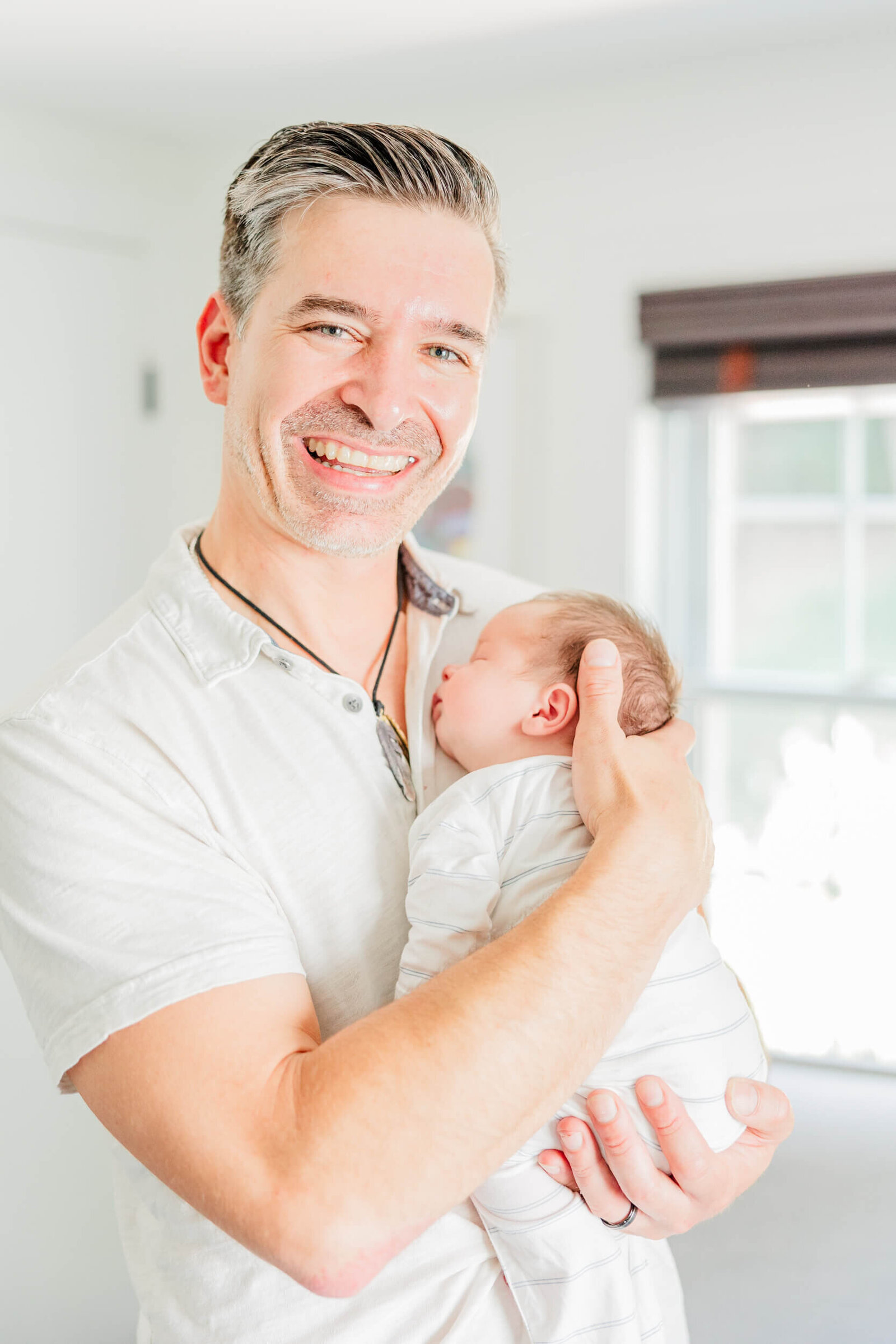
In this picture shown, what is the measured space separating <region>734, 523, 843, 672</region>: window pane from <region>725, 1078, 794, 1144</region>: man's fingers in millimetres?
2380

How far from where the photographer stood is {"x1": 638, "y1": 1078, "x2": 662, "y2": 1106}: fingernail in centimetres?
99

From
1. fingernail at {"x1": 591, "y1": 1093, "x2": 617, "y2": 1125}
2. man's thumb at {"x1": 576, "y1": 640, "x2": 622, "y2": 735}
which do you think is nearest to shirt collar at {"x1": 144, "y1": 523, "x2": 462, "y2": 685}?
man's thumb at {"x1": 576, "y1": 640, "x2": 622, "y2": 735}

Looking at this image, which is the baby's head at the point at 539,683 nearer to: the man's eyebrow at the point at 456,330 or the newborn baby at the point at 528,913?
the newborn baby at the point at 528,913

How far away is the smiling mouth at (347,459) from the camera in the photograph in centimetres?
109

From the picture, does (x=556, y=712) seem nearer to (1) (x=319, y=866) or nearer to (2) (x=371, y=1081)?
(1) (x=319, y=866)

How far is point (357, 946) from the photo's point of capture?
3.41 feet

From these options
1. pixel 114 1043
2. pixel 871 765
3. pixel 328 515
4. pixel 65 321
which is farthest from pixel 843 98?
pixel 114 1043

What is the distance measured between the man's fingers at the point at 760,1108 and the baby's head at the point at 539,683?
356 mm

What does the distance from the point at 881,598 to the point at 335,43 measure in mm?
2048

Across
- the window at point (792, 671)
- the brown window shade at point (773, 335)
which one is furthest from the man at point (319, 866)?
the window at point (792, 671)

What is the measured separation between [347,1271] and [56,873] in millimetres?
362

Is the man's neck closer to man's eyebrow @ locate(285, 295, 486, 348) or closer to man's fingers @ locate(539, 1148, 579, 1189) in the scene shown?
man's eyebrow @ locate(285, 295, 486, 348)

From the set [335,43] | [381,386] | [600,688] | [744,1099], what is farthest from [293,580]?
[335,43]

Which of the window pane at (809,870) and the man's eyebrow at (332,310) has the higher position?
the man's eyebrow at (332,310)
